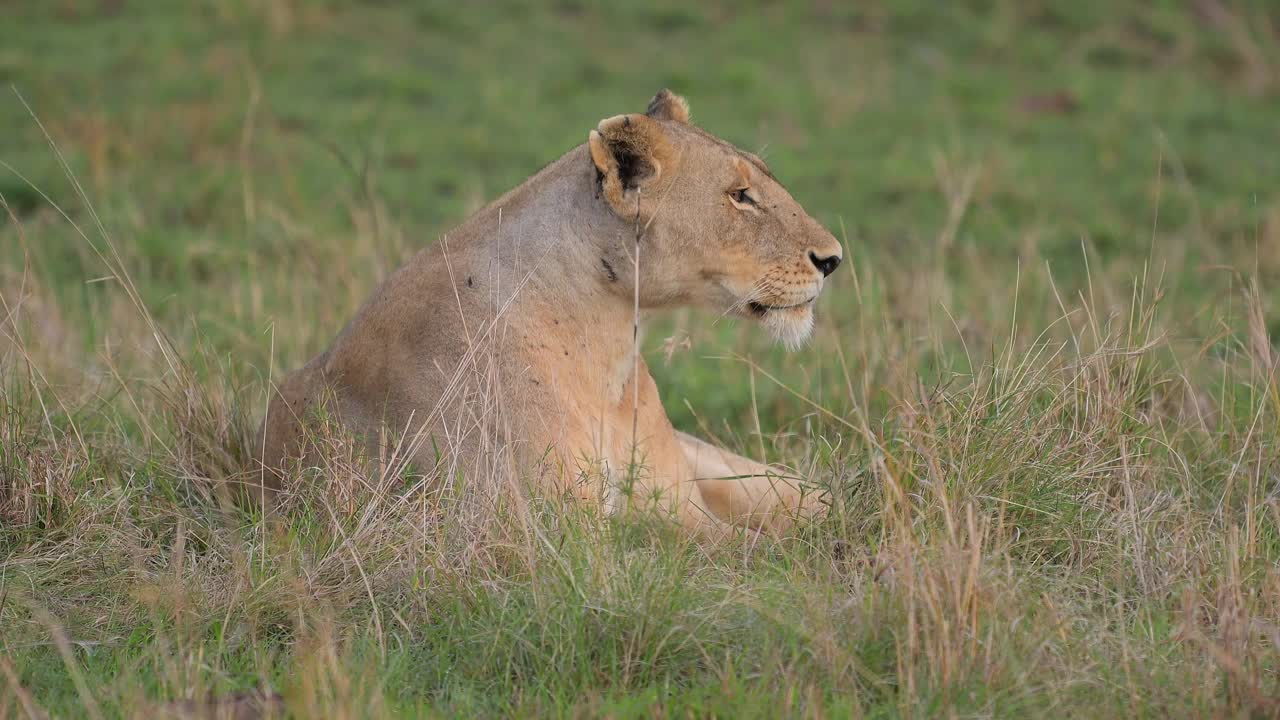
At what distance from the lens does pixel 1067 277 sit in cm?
901

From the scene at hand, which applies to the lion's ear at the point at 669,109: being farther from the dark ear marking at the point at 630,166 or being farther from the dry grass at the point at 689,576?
the dry grass at the point at 689,576

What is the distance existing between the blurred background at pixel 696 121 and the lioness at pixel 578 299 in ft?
5.35

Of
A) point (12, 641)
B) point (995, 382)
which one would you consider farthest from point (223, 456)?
point (995, 382)

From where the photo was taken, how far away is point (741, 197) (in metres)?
4.42

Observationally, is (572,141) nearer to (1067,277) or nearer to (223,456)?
(1067,277)

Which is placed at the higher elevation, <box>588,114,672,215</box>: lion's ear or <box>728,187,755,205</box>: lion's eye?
<box>588,114,672,215</box>: lion's ear

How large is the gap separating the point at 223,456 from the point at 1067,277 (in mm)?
5943

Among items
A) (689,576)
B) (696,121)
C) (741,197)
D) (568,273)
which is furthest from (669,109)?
(696,121)

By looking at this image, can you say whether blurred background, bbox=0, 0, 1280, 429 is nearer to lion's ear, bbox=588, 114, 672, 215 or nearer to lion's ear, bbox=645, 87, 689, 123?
lion's ear, bbox=645, 87, 689, 123

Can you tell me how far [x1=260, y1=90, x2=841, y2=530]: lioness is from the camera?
4.19 m

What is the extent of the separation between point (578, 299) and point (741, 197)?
588mm

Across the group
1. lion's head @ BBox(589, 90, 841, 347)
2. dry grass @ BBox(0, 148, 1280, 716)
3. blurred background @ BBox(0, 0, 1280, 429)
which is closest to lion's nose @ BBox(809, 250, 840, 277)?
lion's head @ BBox(589, 90, 841, 347)

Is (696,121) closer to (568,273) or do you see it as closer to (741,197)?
(741,197)

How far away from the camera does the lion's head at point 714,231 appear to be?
14.0 feet
